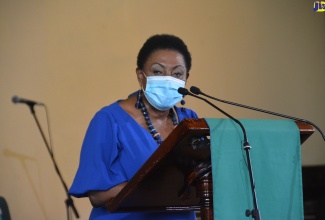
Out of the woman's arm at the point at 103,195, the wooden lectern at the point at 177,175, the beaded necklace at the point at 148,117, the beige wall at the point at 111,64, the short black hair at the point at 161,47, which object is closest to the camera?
the wooden lectern at the point at 177,175

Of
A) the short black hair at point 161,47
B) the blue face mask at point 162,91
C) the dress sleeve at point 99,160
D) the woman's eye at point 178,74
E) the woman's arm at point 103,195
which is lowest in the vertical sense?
the woman's arm at point 103,195

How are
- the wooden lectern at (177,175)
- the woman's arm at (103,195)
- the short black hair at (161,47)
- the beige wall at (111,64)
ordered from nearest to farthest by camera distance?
the wooden lectern at (177,175) → the woman's arm at (103,195) → the short black hair at (161,47) → the beige wall at (111,64)

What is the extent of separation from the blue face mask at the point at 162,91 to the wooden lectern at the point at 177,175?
449 mm

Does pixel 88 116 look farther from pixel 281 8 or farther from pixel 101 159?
pixel 281 8

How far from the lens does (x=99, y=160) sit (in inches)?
64.7

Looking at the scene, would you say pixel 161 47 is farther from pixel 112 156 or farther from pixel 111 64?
pixel 111 64

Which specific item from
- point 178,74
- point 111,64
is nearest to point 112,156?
point 178,74

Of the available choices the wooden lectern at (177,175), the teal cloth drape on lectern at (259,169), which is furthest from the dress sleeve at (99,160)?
the teal cloth drape on lectern at (259,169)

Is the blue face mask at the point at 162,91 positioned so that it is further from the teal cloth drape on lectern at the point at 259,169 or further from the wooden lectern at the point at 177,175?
the teal cloth drape on lectern at the point at 259,169

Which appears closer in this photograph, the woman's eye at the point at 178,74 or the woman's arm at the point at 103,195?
the woman's arm at the point at 103,195

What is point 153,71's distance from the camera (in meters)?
1.91

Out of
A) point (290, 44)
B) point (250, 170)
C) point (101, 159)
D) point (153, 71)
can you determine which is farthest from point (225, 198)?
point (290, 44)

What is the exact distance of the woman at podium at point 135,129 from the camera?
1618 millimetres

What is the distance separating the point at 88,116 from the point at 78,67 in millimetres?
354
